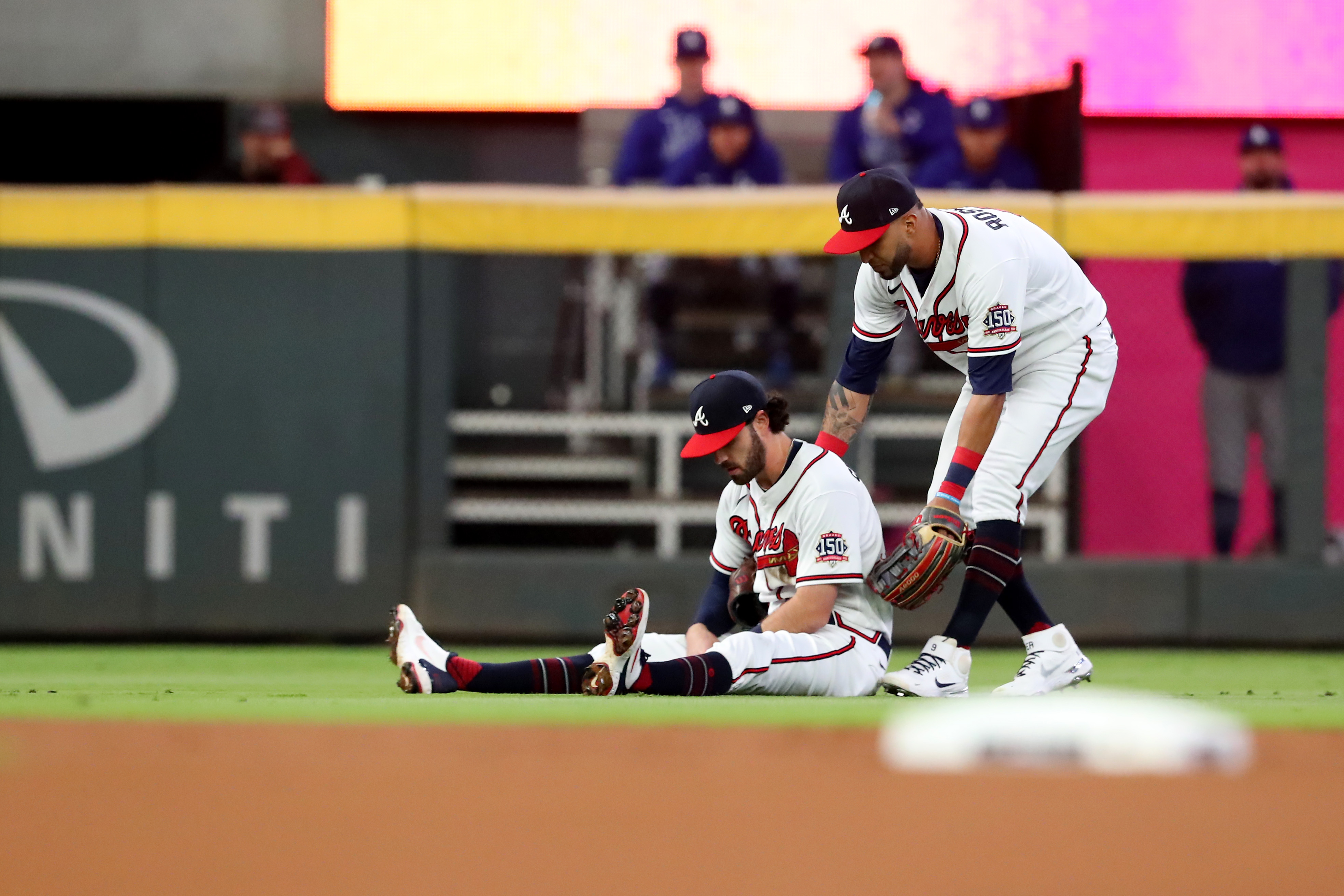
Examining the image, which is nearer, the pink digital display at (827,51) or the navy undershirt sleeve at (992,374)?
the navy undershirt sleeve at (992,374)

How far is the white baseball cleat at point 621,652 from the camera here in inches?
185

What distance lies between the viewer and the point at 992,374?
5.29 meters

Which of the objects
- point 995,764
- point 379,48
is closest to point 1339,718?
point 995,764

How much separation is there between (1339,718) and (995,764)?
3.95 feet

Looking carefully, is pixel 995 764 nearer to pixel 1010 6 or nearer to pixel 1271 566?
pixel 1271 566

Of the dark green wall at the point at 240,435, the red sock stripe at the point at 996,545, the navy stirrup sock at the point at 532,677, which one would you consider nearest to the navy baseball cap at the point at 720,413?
the navy stirrup sock at the point at 532,677

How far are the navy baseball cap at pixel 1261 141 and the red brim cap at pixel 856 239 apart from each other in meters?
4.30

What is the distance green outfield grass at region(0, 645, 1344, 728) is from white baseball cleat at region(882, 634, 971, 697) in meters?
0.11

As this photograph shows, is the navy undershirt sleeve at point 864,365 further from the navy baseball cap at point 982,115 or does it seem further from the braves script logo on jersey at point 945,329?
the navy baseball cap at point 982,115

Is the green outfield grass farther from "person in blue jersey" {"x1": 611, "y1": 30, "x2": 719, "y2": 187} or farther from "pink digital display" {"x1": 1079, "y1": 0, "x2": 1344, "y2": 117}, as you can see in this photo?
"pink digital display" {"x1": 1079, "y1": 0, "x2": 1344, "y2": 117}

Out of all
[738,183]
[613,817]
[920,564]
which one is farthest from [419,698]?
[738,183]

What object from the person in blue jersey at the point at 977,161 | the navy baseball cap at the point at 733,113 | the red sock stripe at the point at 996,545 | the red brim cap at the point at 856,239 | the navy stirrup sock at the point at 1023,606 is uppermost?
the navy baseball cap at the point at 733,113

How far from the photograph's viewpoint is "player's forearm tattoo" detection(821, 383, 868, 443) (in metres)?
5.69

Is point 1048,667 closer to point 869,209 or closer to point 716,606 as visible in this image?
point 716,606
